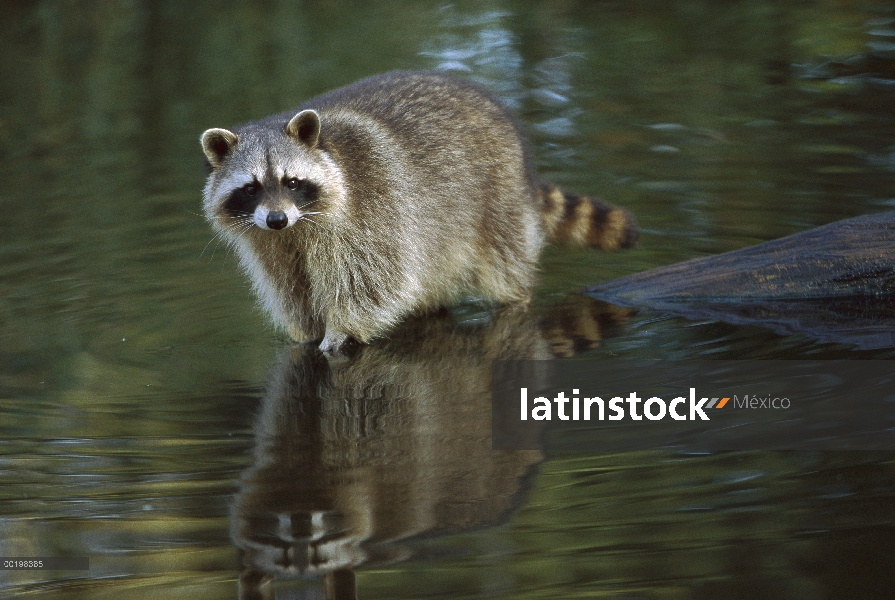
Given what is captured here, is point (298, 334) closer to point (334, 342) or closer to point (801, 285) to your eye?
point (334, 342)

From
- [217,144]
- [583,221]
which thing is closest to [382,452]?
[217,144]

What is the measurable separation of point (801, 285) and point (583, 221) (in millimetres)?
1195

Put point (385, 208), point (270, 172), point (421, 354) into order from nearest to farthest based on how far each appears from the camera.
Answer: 1. point (270, 172)
2. point (421, 354)
3. point (385, 208)

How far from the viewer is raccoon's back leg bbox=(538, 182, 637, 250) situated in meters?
5.67

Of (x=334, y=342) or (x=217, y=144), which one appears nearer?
(x=217, y=144)

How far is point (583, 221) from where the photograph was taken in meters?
5.75

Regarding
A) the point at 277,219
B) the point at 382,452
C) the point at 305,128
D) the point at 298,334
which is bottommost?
the point at 298,334

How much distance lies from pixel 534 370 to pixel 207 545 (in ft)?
5.88

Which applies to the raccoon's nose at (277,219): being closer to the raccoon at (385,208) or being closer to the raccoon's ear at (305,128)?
the raccoon at (385,208)

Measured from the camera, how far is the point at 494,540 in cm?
302

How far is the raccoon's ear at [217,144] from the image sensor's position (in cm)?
466

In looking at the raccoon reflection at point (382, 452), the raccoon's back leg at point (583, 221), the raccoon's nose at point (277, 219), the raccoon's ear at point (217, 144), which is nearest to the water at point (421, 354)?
the raccoon reflection at point (382, 452)

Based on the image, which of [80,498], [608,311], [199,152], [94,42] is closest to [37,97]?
[94,42]

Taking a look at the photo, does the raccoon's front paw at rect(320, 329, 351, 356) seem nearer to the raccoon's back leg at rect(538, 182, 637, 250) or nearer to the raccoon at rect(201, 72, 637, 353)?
the raccoon at rect(201, 72, 637, 353)
